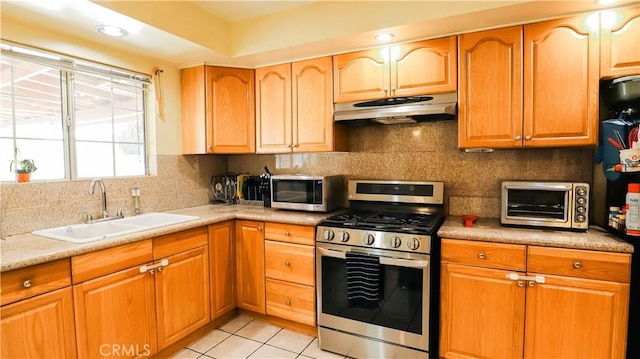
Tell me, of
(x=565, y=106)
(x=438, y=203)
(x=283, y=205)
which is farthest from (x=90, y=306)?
(x=565, y=106)

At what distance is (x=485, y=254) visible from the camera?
6.40ft

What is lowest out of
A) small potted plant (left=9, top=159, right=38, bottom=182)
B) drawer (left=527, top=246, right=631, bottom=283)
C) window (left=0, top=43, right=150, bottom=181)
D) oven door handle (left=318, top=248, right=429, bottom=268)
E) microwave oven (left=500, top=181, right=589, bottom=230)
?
oven door handle (left=318, top=248, right=429, bottom=268)

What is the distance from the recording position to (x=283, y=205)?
2.82 m

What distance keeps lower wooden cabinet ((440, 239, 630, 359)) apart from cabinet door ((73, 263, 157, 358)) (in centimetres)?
183

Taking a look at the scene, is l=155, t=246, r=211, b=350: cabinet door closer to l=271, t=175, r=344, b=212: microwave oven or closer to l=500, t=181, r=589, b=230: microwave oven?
l=271, t=175, r=344, b=212: microwave oven

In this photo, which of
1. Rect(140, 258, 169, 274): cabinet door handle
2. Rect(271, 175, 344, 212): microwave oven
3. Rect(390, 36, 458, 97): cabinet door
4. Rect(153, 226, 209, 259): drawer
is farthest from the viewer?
Rect(271, 175, 344, 212): microwave oven

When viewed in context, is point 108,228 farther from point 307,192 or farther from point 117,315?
point 307,192

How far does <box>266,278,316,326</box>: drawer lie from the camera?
8.16ft

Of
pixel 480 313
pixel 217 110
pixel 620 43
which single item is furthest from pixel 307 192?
pixel 620 43

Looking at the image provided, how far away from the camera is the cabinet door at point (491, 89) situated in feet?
6.86

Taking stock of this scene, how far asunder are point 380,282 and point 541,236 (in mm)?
962

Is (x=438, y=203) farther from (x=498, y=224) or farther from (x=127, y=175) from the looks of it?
(x=127, y=175)

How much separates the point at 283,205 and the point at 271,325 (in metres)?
0.97

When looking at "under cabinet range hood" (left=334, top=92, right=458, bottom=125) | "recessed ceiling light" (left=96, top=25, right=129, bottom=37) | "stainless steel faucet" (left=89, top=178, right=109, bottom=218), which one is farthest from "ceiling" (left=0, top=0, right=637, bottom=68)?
"stainless steel faucet" (left=89, top=178, right=109, bottom=218)
